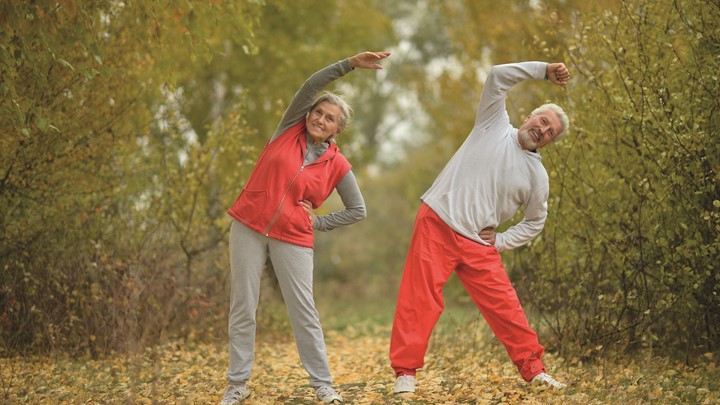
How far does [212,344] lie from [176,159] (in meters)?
2.03

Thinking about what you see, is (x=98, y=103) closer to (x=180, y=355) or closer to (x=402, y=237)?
(x=180, y=355)

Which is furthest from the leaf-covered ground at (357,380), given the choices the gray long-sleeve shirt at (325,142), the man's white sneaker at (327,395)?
the gray long-sleeve shirt at (325,142)

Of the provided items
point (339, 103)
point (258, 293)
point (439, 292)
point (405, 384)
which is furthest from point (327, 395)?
point (339, 103)

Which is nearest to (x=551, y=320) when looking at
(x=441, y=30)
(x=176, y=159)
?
(x=176, y=159)

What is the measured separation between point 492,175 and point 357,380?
2.08 meters

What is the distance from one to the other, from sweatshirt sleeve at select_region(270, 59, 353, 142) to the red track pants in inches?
38.6

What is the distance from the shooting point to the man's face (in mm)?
5242

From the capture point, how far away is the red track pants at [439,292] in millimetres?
5293

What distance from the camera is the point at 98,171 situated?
7.91m

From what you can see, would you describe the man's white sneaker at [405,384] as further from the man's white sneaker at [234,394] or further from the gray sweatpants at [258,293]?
the man's white sneaker at [234,394]

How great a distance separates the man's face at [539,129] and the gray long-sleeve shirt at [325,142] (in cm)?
108

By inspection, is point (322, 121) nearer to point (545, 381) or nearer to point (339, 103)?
point (339, 103)

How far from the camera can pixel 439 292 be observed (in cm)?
534

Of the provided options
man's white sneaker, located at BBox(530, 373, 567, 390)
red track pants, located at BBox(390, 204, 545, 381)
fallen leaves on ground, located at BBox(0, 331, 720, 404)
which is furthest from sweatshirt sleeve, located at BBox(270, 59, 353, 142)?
man's white sneaker, located at BBox(530, 373, 567, 390)
